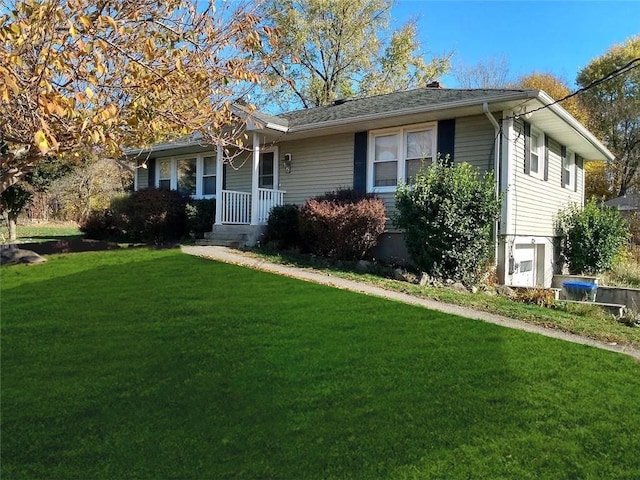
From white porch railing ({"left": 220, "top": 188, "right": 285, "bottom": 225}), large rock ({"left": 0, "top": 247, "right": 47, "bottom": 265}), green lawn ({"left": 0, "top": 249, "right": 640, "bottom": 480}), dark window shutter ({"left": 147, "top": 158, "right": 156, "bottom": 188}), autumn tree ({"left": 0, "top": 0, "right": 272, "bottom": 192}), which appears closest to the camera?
green lawn ({"left": 0, "top": 249, "right": 640, "bottom": 480})

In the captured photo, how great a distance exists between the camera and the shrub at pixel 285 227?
10930 millimetres

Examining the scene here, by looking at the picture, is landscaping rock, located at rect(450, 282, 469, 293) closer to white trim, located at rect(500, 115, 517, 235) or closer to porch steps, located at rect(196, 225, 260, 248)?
white trim, located at rect(500, 115, 517, 235)

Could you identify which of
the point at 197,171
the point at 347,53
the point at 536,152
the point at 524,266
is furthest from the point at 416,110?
the point at 347,53

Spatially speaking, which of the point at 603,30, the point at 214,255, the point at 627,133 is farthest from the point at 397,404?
the point at 627,133

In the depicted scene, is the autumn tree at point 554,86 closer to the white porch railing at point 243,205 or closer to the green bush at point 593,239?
the green bush at point 593,239

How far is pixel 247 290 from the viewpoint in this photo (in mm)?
6391

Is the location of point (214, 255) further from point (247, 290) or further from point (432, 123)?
point (432, 123)

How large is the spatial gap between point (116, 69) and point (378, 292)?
466 cm

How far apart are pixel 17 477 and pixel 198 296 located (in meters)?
3.15

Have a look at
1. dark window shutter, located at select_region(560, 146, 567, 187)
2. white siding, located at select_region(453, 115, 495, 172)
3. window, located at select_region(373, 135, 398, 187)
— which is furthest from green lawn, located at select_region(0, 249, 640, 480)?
dark window shutter, located at select_region(560, 146, 567, 187)

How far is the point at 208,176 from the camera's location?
1502cm

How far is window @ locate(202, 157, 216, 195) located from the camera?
1495 centimetres

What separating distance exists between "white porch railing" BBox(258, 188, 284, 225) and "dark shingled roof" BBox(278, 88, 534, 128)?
71.3 inches

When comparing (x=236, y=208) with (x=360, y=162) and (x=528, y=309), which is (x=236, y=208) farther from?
(x=528, y=309)
